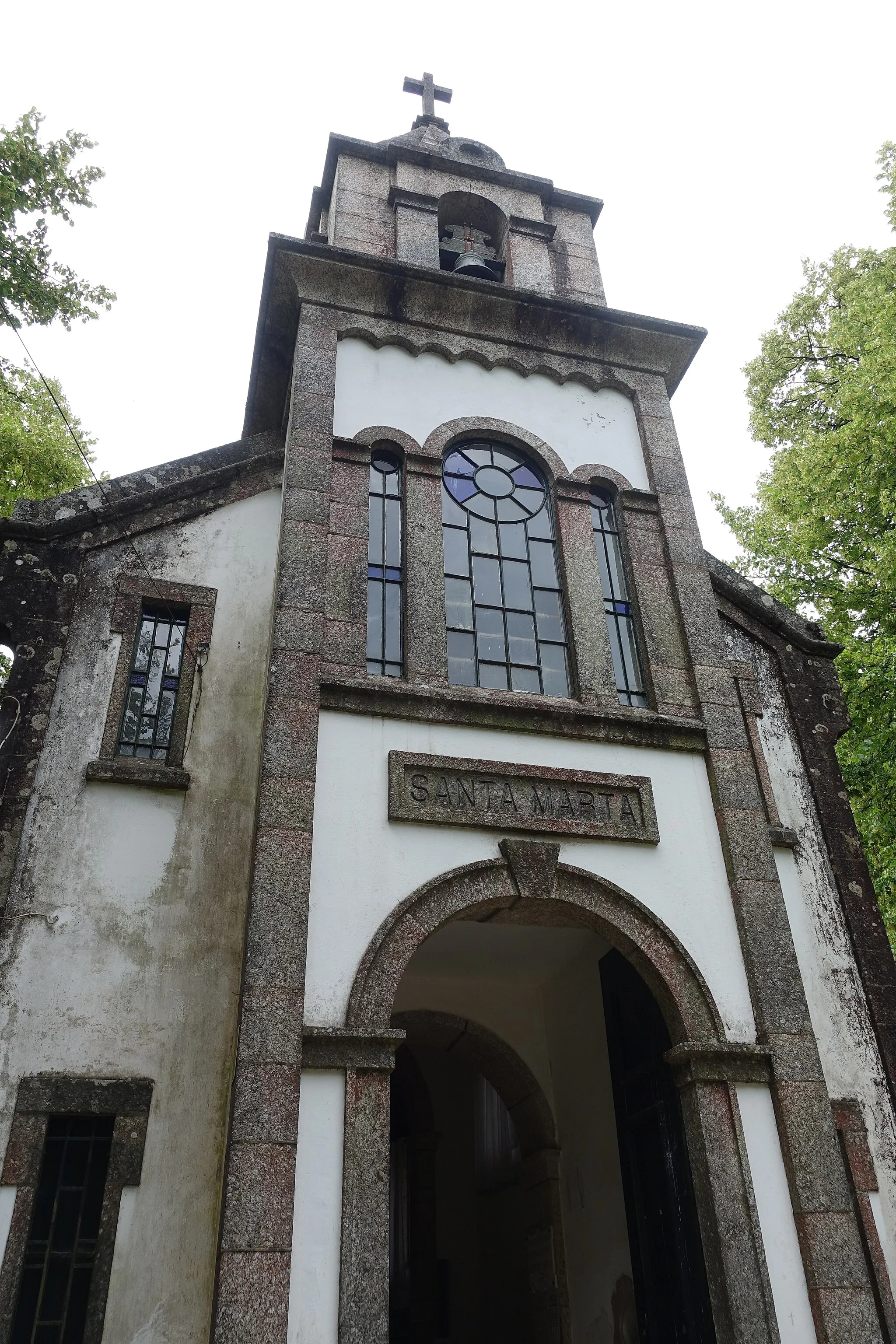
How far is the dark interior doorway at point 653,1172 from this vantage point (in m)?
6.68

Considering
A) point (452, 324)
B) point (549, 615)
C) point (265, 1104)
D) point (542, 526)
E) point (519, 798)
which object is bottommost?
point (265, 1104)

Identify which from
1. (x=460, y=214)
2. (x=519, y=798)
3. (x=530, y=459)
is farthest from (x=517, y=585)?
(x=460, y=214)

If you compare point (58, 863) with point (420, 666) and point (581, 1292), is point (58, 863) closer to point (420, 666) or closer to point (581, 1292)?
point (420, 666)

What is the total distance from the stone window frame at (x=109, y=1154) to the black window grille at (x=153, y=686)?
8.17 feet

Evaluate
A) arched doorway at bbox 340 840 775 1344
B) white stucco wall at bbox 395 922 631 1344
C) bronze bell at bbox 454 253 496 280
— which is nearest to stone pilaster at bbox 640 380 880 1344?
arched doorway at bbox 340 840 775 1344

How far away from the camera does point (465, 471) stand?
9211 millimetres

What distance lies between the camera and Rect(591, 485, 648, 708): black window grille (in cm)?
851

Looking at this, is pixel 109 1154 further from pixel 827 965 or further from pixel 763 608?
pixel 763 608

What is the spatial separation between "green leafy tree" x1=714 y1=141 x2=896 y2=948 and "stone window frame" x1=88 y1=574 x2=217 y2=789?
763 cm

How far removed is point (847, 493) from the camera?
12789mm

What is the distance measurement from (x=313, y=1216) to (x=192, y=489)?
6.20 metres

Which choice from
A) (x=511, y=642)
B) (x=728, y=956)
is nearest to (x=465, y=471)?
(x=511, y=642)

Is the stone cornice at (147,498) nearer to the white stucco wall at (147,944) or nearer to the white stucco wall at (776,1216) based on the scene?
the white stucco wall at (147,944)

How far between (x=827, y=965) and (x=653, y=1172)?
231 centimetres
